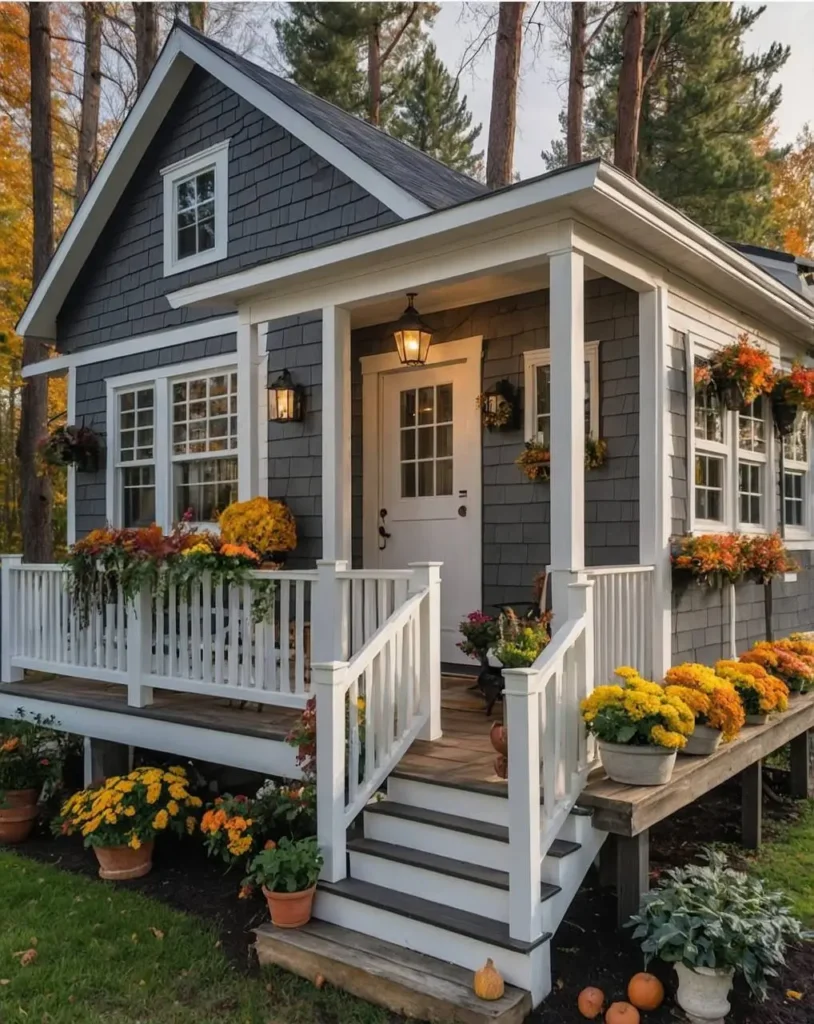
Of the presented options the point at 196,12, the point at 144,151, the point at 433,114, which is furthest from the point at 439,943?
the point at 433,114

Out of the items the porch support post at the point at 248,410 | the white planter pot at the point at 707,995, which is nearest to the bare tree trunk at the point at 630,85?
the porch support post at the point at 248,410

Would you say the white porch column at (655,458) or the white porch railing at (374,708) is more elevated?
the white porch column at (655,458)

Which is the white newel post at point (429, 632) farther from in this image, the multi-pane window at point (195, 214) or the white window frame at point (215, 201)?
the multi-pane window at point (195, 214)

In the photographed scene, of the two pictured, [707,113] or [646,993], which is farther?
[707,113]

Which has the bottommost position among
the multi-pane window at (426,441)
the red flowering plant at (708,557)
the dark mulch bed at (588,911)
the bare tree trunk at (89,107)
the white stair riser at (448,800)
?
the dark mulch bed at (588,911)

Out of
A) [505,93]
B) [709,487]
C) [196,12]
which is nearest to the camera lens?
[709,487]

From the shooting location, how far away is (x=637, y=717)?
336cm

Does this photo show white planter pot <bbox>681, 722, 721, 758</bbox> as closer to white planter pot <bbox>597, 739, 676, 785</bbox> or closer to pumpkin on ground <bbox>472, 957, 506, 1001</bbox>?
white planter pot <bbox>597, 739, 676, 785</bbox>

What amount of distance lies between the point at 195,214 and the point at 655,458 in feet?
15.8

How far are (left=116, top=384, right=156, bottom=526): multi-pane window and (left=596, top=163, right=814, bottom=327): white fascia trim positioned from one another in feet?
15.9

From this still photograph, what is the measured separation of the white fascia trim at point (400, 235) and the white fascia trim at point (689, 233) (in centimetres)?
17

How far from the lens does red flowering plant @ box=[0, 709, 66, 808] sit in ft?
16.9

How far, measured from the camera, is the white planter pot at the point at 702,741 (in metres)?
3.85

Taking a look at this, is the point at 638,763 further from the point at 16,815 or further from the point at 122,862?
the point at 16,815
